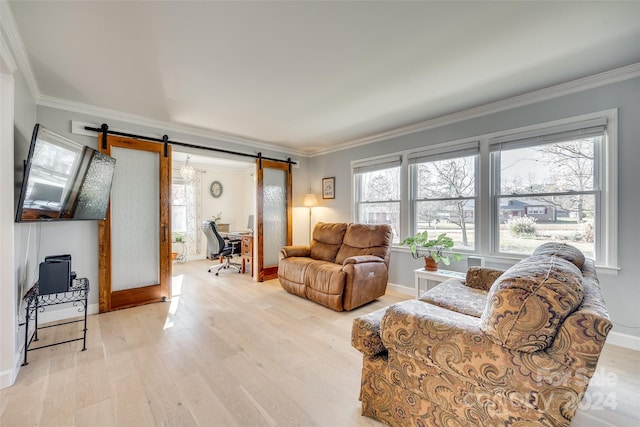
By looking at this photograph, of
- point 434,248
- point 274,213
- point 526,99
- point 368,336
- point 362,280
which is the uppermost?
point 526,99

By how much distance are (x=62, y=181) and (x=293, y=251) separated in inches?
105

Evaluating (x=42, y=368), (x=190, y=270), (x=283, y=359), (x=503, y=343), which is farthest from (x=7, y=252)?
(x=190, y=270)

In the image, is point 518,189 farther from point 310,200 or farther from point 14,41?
point 14,41

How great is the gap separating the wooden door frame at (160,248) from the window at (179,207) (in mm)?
3090

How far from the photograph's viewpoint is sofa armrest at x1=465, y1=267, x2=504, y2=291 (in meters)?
2.37

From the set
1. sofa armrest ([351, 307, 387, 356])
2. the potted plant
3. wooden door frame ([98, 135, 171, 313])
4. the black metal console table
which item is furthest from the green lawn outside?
the black metal console table

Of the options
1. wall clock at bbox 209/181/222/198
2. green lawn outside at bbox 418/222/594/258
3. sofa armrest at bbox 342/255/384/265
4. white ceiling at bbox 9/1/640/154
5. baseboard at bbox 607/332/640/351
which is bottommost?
baseboard at bbox 607/332/640/351

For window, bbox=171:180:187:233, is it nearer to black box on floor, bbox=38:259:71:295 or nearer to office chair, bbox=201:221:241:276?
office chair, bbox=201:221:241:276

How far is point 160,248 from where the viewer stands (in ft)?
11.4

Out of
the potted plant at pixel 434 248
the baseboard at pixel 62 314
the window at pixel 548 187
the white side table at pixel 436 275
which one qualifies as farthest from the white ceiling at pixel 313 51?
the baseboard at pixel 62 314

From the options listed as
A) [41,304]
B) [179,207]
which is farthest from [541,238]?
[179,207]

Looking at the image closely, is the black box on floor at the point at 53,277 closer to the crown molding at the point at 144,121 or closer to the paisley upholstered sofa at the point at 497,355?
the crown molding at the point at 144,121

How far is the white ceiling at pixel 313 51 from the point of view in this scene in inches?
63.4

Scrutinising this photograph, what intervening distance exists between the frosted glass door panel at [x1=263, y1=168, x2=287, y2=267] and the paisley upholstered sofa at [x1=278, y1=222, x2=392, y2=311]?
813 millimetres
